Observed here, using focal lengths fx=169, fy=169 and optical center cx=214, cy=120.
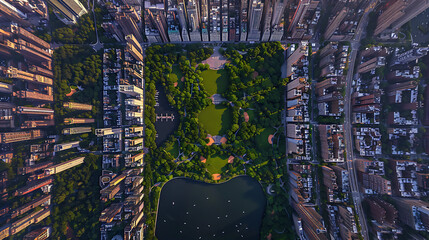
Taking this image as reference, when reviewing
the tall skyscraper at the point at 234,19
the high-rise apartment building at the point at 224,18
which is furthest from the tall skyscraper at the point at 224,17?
the tall skyscraper at the point at 234,19

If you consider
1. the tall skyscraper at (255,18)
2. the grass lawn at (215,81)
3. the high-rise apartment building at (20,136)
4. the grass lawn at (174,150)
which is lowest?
the grass lawn at (174,150)

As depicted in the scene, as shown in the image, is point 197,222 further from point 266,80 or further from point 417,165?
point 417,165

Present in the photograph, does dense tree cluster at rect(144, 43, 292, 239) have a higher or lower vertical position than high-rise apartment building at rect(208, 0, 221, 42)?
lower

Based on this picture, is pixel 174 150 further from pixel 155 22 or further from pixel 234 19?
pixel 234 19

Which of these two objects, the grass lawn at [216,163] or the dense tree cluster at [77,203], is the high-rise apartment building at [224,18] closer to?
the grass lawn at [216,163]

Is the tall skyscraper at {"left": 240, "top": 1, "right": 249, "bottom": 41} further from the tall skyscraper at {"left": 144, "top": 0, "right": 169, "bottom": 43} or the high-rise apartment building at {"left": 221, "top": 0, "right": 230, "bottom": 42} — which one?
the tall skyscraper at {"left": 144, "top": 0, "right": 169, "bottom": 43}

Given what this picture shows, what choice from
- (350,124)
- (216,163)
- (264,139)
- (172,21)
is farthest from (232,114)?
(350,124)

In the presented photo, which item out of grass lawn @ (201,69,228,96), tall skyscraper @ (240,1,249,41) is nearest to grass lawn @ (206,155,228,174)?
grass lawn @ (201,69,228,96)

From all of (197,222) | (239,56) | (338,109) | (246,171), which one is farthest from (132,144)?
(338,109)
